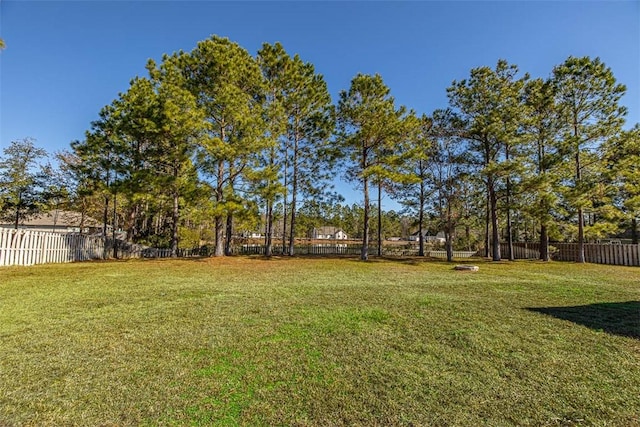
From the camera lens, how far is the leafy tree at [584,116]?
1504cm

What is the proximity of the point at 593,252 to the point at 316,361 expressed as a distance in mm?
19620

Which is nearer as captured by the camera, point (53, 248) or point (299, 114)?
point (53, 248)

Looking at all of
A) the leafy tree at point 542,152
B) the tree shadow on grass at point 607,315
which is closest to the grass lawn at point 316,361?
the tree shadow on grass at point 607,315

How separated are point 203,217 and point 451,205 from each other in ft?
44.7

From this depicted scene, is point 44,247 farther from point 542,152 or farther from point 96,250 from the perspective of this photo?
point 542,152

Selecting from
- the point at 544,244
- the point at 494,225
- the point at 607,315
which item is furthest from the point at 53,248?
the point at 544,244

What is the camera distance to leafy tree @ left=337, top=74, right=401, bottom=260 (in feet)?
51.1

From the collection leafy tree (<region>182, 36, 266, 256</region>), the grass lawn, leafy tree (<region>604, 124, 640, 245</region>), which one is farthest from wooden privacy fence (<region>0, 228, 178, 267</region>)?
A: leafy tree (<region>604, 124, 640, 245</region>)

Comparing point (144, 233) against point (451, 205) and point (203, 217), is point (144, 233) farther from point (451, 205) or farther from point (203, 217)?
point (451, 205)

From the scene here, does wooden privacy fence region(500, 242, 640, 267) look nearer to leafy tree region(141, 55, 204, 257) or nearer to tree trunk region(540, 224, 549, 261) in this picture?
tree trunk region(540, 224, 549, 261)

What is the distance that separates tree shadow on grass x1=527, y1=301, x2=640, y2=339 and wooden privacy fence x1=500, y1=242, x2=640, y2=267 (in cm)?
1213

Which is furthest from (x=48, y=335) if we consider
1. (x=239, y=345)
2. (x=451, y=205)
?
(x=451, y=205)

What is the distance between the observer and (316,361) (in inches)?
115

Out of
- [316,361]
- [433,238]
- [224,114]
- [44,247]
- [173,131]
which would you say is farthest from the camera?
[433,238]
